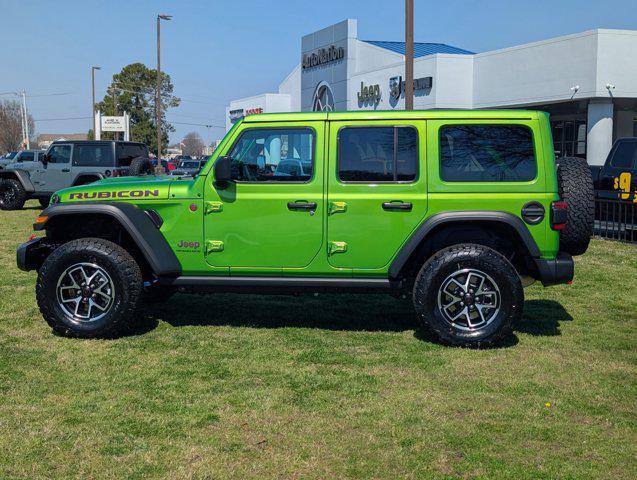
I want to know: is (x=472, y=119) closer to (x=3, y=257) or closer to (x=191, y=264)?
(x=191, y=264)

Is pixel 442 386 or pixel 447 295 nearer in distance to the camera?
pixel 442 386

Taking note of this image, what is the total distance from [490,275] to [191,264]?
2515 millimetres

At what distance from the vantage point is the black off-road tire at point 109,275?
6.35 m

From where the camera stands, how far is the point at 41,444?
13.7 feet

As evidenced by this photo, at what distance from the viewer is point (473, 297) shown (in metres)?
6.18

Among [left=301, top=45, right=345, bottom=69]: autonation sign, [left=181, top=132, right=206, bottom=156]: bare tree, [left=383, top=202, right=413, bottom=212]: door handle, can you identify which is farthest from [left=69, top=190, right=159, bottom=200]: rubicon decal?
[left=181, top=132, right=206, bottom=156]: bare tree

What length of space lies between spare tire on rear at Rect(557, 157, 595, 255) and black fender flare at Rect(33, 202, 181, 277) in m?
3.33

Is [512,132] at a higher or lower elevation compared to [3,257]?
higher

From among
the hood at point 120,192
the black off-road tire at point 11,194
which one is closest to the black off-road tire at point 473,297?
the hood at point 120,192

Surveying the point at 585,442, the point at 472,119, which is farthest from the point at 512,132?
the point at 585,442

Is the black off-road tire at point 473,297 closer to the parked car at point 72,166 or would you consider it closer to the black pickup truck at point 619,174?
the black pickup truck at point 619,174

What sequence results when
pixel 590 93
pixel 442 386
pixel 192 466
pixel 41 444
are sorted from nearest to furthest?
pixel 192 466 < pixel 41 444 < pixel 442 386 < pixel 590 93

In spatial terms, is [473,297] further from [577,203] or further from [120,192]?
[120,192]

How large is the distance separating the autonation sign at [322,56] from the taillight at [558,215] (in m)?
28.9
